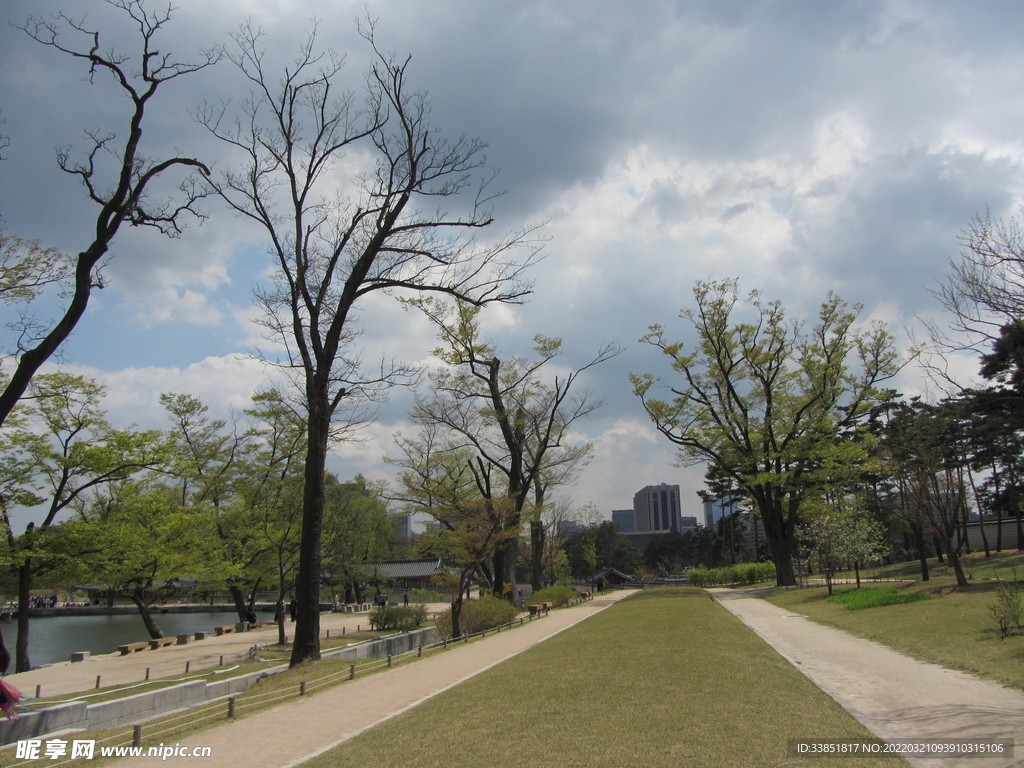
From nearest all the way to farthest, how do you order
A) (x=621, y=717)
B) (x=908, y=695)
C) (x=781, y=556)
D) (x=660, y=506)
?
(x=621, y=717), (x=908, y=695), (x=781, y=556), (x=660, y=506)

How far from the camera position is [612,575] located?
65.4 m

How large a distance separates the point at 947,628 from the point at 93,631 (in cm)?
4082

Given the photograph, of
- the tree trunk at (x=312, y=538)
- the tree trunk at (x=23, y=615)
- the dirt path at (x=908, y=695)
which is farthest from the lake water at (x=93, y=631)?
the dirt path at (x=908, y=695)

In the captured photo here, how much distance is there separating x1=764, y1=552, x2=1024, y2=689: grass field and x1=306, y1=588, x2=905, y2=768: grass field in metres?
2.61

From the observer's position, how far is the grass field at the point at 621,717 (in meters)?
5.90

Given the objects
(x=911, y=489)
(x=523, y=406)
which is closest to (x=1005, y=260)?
(x=911, y=489)

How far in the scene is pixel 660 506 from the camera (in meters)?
179

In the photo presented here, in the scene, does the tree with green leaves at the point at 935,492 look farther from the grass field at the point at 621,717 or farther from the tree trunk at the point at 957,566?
the grass field at the point at 621,717

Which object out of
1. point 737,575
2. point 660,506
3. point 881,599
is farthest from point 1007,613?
point 660,506

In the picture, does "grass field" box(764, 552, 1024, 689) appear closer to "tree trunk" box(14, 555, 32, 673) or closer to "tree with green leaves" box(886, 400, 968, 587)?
"tree with green leaves" box(886, 400, 968, 587)

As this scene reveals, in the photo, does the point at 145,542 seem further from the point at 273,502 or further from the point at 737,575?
the point at 737,575

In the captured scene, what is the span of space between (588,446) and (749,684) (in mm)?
23997

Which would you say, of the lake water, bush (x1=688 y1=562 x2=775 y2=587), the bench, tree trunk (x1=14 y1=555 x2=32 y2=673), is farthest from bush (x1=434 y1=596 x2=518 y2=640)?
bush (x1=688 y1=562 x2=775 y2=587)

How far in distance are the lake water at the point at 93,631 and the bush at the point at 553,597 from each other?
1662 cm
